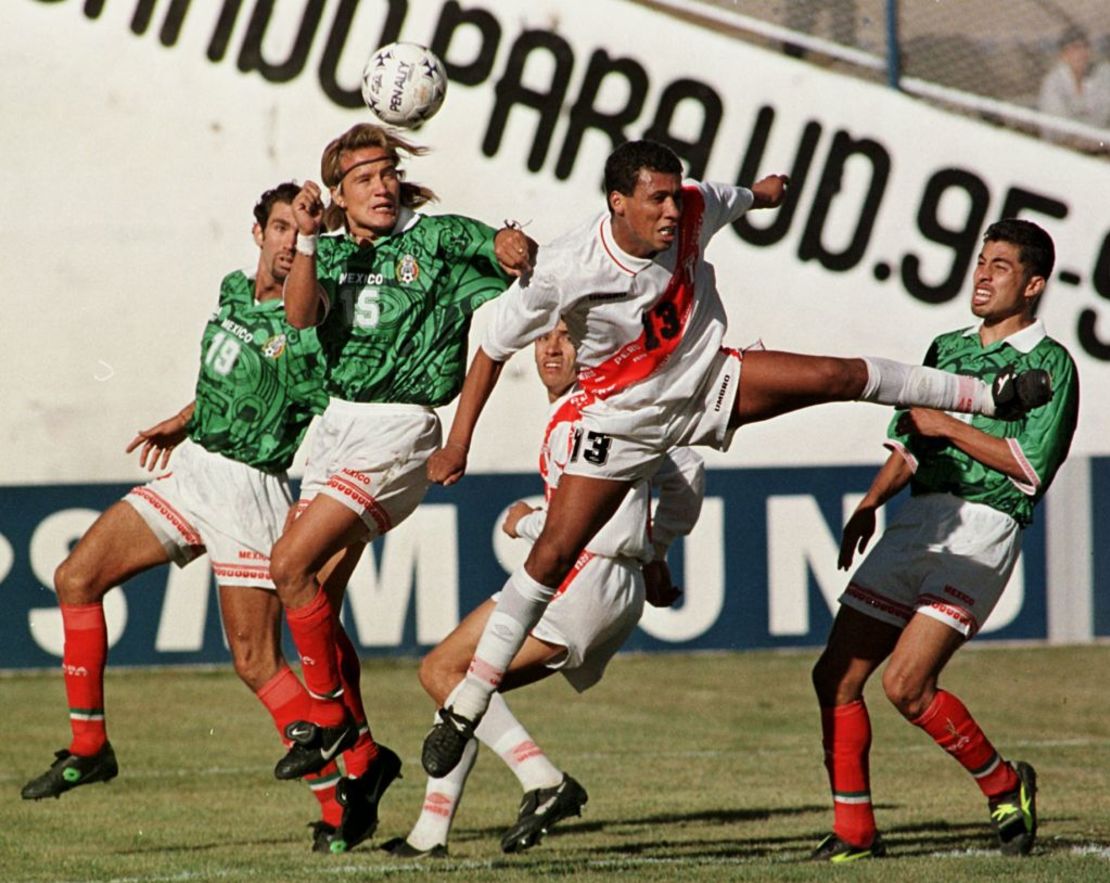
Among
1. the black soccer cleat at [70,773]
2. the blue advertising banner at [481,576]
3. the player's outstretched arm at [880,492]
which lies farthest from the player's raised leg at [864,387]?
the blue advertising banner at [481,576]

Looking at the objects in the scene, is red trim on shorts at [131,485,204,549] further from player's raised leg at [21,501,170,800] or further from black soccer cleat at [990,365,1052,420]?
black soccer cleat at [990,365,1052,420]

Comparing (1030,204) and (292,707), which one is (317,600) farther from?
(1030,204)

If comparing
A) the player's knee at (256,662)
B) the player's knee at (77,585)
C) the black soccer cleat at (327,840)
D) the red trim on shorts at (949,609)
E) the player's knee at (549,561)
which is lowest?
the black soccer cleat at (327,840)

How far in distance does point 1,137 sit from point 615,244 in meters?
8.27

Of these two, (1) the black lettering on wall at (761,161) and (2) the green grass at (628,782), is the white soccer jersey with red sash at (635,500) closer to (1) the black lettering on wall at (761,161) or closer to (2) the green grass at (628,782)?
(2) the green grass at (628,782)

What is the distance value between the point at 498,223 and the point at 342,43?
166 centimetres

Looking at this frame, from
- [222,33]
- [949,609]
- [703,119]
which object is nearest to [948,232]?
[703,119]

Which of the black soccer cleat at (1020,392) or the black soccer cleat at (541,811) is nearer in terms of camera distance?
the black soccer cleat at (1020,392)

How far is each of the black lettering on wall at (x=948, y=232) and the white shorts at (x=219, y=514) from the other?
7.38 meters

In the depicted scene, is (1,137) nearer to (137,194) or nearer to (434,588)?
(137,194)

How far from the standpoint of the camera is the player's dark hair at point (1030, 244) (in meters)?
6.41

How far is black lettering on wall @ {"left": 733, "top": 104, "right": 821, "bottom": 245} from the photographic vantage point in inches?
531

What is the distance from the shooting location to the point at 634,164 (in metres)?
5.95

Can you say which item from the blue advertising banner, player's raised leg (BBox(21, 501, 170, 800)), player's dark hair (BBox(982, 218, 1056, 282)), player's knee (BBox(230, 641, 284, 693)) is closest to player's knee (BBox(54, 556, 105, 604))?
player's raised leg (BBox(21, 501, 170, 800))
